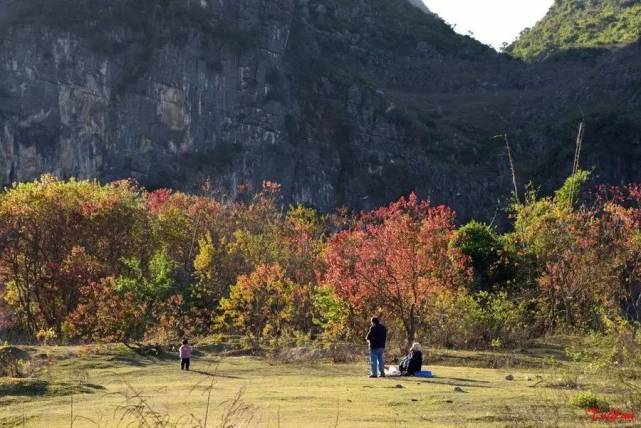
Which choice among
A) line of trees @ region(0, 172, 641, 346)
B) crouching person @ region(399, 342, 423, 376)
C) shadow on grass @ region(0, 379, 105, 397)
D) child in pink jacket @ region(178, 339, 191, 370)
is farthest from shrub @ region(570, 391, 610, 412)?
line of trees @ region(0, 172, 641, 346)

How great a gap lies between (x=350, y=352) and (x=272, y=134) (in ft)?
258

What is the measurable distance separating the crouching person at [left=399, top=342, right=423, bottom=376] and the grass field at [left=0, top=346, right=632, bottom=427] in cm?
49

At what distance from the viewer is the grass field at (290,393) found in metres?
10.6

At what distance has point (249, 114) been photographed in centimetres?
9919

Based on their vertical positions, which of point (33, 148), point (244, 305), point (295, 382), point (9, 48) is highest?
point (9, 48)

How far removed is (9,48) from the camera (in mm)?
92312

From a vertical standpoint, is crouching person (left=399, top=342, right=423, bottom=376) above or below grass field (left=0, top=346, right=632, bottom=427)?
above

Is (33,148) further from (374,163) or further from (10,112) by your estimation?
(374,163)

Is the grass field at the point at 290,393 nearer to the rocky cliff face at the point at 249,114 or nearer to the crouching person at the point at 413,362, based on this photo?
the crouching person at the point at 413,362

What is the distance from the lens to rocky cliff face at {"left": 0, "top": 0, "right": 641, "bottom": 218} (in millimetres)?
92000

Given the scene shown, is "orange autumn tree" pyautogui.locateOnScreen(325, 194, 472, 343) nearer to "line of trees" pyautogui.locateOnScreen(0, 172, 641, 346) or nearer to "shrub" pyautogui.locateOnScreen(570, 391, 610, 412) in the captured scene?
"line of trees" pyautogui.locateOnScreen(0, 172, 641, 346)

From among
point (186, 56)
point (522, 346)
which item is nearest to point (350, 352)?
point (522, 346)

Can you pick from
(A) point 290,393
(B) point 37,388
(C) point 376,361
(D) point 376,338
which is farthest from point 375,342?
(B) point 37,388

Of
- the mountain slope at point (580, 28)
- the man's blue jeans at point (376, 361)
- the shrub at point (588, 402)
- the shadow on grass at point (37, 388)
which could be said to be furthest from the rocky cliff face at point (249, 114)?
the shrub at point (588, 402)
